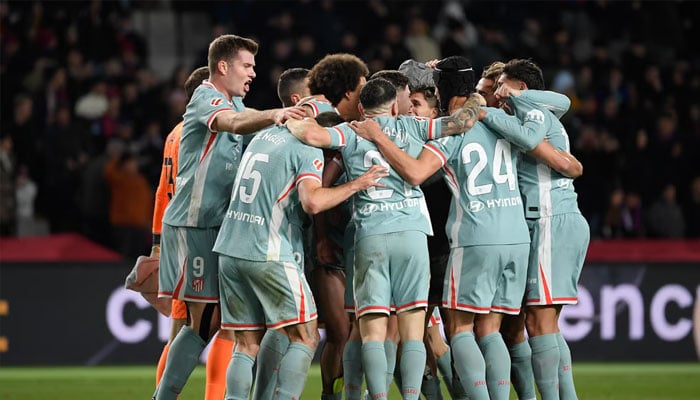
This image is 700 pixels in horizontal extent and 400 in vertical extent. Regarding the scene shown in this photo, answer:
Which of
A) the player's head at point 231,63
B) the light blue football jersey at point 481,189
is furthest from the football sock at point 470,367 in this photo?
the player's head at point 231,63

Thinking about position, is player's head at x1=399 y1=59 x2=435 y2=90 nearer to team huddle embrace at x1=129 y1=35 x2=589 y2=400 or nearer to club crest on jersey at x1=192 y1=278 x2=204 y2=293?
team huddle embrace at x1=129 y1=35 x2=589 y2=400

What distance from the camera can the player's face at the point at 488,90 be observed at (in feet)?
28.2

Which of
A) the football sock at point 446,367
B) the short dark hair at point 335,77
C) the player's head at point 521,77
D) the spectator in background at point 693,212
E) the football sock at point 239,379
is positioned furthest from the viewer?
the spectator in background at point 693,212

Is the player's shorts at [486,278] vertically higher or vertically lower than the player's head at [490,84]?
lower

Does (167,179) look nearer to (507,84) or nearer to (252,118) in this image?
(252,118)

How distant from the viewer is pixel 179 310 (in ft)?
26.7

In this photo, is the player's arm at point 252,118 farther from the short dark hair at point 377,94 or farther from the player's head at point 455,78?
the player's head at point 455,78

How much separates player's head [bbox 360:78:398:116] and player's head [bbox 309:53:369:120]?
0.44m

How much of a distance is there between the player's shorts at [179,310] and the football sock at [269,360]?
2.39ft

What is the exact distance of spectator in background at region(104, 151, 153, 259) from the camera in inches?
601

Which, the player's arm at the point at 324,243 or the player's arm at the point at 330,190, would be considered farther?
the player's arm at the point at 324,243

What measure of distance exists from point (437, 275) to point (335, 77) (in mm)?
1595

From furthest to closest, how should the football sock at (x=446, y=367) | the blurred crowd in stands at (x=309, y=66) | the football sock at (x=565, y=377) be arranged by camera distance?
1. the blurred crowd in stands at (x=309, y=66)
2. the football sock at (x=446, y=367)
3. the football sock at (x=565, y=377)

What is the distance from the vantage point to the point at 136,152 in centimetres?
1614
